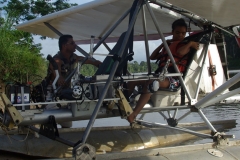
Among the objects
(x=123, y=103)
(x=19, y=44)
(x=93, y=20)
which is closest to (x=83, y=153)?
(x=123, y=103)

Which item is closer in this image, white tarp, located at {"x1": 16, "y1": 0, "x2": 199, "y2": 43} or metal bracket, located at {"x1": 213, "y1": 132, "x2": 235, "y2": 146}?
metal bracket, located at {"x1": 213, "y1": 132, "x2": 235, "y2": 146}

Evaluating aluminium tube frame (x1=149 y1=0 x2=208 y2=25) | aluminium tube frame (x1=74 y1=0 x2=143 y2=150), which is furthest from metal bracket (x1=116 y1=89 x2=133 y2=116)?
aluminium tube frame (x1=149 y1=0 x2=208 y2=25)

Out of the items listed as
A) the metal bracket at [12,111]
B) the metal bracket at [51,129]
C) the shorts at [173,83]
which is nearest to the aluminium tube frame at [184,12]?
the shorts at [173,83]

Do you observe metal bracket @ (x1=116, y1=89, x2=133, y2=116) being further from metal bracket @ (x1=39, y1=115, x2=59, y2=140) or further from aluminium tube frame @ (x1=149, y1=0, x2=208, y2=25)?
aluminium tube frame @ (x1=149, y1=0, x2=208, y2=25)

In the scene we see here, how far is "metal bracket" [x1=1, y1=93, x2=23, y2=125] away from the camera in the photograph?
4000 mm

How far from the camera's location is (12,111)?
4.04m

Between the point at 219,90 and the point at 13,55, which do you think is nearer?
the point at 219,90

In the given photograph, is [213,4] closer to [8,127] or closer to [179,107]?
[179,107]

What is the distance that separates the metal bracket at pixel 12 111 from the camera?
13.1ft

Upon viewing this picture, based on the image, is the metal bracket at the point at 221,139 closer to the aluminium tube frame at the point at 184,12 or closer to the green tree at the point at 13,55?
the aluminium tube frame at the point at 184,12

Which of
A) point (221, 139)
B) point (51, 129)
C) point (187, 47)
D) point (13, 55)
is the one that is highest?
point (13, 55)

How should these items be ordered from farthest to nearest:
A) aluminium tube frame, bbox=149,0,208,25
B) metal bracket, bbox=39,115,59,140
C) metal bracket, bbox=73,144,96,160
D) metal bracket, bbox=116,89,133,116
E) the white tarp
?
the white tarp
aluminium tube frame, bbox=149,0,208,25
metal bracket, bbox=116,89,133,116
metal bracket, bbox=39,115,59,140
metal bracket, bbox=73,144,96,160

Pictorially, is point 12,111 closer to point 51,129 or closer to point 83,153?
point 51,129

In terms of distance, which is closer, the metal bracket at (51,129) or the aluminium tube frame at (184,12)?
the metal bracket at (51,129)
